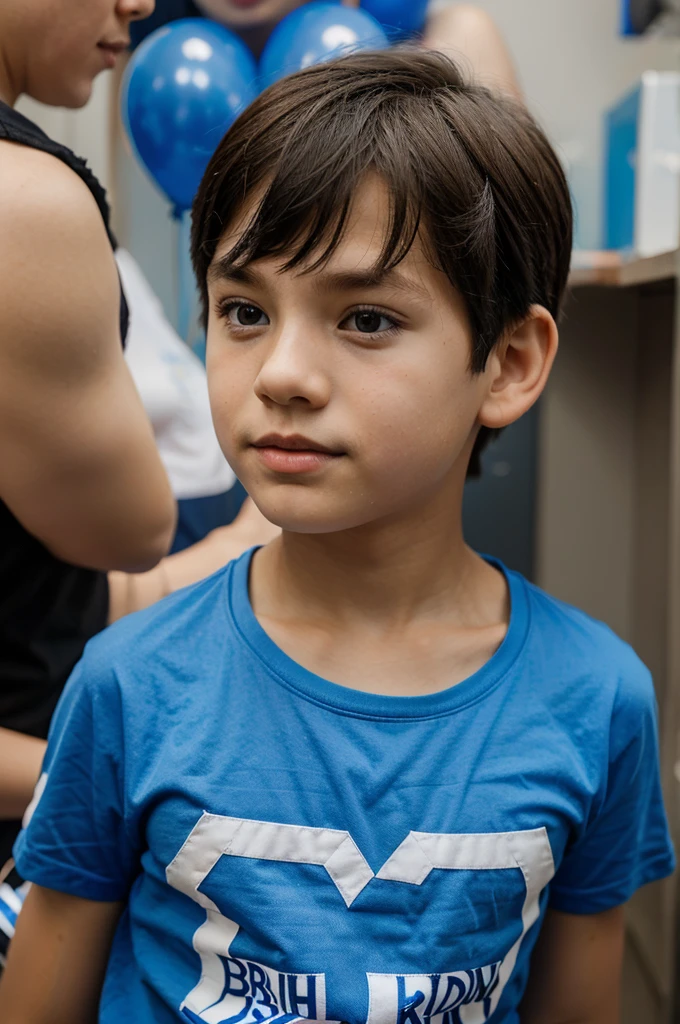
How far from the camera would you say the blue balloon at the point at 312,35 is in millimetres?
1591

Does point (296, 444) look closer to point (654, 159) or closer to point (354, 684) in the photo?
point (354, 684)

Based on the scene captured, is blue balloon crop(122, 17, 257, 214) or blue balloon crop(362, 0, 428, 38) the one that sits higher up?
blue balloon crop(362, 0, 428, 38)

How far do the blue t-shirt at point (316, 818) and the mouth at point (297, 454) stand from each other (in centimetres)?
16

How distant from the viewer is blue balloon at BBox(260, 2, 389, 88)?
1.59m

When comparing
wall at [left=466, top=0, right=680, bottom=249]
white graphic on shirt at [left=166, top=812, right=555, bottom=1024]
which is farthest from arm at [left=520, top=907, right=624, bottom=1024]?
wall at [left=466, top=0, right=680, bottom=249]

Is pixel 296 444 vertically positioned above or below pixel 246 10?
below

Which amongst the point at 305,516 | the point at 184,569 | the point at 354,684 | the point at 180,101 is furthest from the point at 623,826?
the point at 180,101

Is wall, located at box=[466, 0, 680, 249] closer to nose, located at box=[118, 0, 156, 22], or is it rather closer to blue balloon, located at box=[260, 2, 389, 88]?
blue balloon, located at box=[260, 2, 389, 88]

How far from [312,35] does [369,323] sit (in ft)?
3.78

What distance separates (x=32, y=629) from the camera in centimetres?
98

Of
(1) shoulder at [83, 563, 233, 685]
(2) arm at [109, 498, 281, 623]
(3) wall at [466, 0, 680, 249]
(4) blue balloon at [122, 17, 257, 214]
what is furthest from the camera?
(3) wall at [466, 0, 680, 249]

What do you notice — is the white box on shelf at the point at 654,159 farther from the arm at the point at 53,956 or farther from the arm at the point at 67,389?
the arm at the point at 53,956

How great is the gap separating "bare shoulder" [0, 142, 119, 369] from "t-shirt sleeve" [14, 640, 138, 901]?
0.28 m

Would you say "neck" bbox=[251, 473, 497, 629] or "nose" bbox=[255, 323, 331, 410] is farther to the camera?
"neck" bbox=[251, 473, 497, 629]
